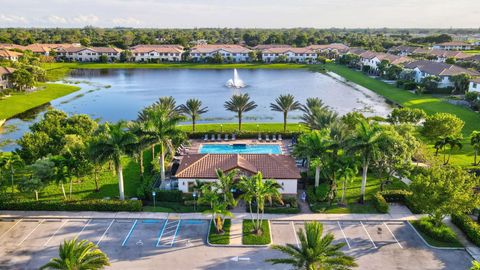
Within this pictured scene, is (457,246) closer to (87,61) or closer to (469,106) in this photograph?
(469,106)

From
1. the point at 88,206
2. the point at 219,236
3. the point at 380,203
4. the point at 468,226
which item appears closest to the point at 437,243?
the point at 468,226

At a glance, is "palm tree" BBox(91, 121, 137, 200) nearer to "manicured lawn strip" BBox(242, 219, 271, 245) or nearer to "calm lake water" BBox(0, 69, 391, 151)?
"manicured lawn strip" BBox(242, 219, 271, 245)

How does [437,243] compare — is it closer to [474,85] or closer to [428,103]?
[428,103]

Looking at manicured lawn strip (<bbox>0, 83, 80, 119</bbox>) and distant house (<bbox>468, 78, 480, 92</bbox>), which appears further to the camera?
distant house (<bbox>468, 78, 480, 92</bbox>)

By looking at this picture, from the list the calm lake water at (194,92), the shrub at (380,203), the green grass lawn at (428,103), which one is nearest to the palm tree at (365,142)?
the shrub at (380,203)

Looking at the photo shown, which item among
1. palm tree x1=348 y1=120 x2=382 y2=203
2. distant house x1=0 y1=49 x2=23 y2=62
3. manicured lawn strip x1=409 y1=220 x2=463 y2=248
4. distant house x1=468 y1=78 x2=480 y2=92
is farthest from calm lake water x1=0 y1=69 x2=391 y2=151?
manicured lawn strip x1=409 y1=220 x2=463 y2=248

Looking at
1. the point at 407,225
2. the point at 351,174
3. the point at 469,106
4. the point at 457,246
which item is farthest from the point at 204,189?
the point at 469,106

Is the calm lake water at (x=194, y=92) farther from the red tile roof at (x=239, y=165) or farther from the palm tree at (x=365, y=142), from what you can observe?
the palm tree at (x=365, y=142)
